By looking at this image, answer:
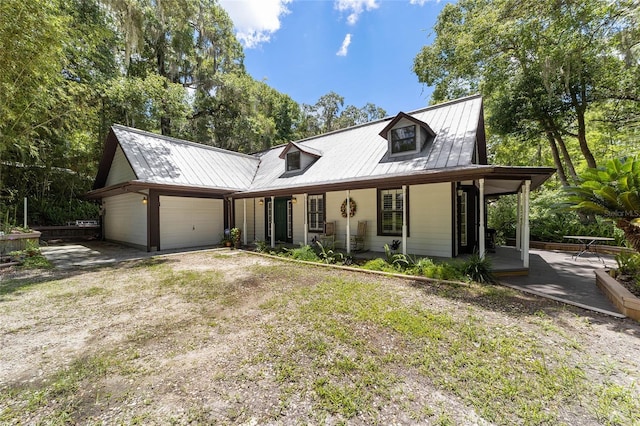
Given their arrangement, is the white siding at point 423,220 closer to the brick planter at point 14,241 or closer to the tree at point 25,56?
the tree at point 25,56

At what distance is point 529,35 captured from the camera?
6.73 meters

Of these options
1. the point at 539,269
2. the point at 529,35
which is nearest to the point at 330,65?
the point at 529,35

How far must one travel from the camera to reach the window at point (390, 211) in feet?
27.9

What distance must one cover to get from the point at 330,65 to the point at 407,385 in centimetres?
2248

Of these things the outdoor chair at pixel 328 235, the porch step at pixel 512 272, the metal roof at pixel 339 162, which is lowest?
the porch step at pixel 512 272

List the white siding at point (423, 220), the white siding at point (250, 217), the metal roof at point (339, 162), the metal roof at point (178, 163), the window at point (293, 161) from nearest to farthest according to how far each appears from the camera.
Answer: the metal roof at point (339, 162) → the white siding at point (423, 220) → the metal roof at point (178, 163) → the window at point (293, 161) → the white siding at point (250, 217)

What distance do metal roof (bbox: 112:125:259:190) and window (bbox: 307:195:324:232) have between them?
4038 millimetres

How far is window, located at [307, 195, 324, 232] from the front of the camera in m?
10.5

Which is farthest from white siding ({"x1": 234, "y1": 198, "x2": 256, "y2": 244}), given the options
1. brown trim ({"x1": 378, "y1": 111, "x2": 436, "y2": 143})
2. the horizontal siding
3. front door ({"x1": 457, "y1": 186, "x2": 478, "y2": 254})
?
front door ({"x1": 457, "y1": 186, "x2": 478, "y2": 254})

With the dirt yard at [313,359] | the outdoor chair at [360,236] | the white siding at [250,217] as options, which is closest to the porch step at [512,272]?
the dirt yard at [313,359]

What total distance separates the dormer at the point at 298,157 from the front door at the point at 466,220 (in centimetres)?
618

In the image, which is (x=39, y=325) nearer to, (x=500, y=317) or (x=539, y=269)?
(x=500, y=317)

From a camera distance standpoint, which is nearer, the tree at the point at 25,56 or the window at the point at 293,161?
the tree at the point at 25,56

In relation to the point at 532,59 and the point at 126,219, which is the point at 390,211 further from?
the point at 126,219
